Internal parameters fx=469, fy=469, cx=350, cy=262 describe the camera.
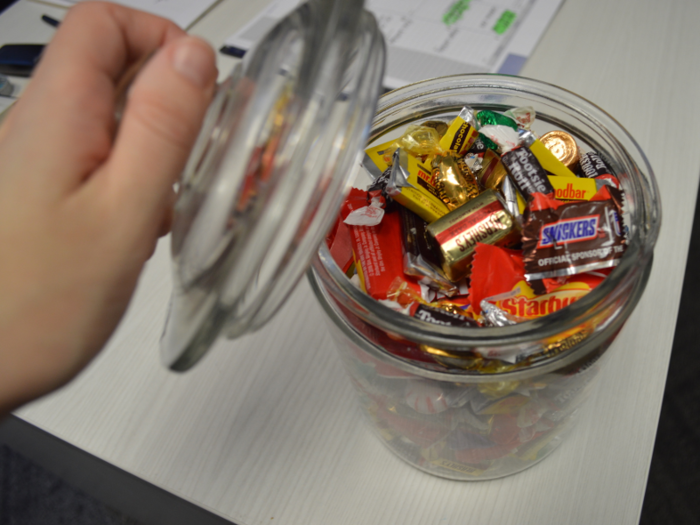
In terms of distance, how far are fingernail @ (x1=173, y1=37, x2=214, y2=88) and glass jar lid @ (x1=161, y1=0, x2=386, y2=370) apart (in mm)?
25

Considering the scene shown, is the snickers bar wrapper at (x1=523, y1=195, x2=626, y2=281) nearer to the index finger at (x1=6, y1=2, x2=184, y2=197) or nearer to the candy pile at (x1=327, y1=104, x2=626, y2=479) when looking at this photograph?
the candy pile at (x1=327, y1=104, x2=626, y2=479)

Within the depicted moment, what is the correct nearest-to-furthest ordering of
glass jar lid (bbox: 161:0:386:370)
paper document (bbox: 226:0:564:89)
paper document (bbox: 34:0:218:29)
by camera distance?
glass jar lid (bbox: 161:0:386:370)
paper document (bbox: 226:0:564:89)
paper document (bbox: 34:0:218:29)

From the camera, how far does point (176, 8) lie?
1.25 meters

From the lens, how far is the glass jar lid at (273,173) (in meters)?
0.29

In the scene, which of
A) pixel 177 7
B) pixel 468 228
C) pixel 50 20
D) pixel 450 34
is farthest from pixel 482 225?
pixel 50 20

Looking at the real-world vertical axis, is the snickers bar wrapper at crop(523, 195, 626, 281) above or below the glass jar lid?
below

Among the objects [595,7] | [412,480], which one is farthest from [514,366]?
[595,7]

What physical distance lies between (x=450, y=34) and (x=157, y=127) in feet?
3.19

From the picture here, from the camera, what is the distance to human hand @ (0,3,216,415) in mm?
318

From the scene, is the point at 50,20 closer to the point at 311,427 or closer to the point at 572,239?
the point at 311,427

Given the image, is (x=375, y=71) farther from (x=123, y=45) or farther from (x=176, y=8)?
(x=176, y=8)

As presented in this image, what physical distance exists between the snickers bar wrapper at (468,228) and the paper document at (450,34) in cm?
56

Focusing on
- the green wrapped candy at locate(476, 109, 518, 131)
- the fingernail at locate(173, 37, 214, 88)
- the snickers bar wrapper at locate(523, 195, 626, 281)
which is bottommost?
the snickers bar wrapper at locate(523, 195, 626, 281)

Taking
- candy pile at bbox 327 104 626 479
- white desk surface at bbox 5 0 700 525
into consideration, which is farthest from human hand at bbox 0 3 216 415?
white desk surface at bbox 5 0 700 525
